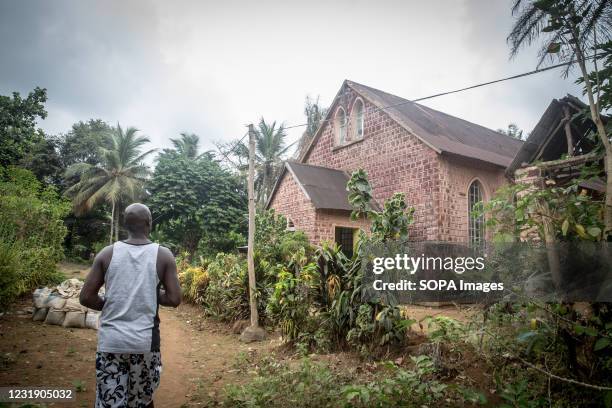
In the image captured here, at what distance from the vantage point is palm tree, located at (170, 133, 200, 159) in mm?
32312

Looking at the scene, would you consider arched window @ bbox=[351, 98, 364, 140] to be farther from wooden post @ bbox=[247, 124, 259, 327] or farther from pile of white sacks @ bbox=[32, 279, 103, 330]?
pile of white sacks @ bbox=[32, 279, 103, 330]

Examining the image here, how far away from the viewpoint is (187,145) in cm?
3244

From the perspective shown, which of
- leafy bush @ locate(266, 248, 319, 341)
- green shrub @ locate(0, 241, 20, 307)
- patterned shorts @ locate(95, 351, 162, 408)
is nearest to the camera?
patterned shorts @ locate(95, 351, 162, 408)

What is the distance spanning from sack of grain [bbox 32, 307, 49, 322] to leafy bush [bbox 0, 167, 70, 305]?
2.27ft

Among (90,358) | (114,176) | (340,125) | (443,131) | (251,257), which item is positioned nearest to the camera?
(90,358)

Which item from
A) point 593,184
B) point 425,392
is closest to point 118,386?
point 425,392

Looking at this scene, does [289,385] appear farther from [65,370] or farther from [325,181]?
[325,181]

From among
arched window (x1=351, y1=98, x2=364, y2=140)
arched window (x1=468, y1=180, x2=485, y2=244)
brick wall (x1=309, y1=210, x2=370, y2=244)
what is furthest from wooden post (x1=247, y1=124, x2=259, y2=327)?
arched window (x1=468, y1=180, x2=485, y2=244)

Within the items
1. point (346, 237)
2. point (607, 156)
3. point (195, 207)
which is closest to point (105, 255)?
point (607, 156)

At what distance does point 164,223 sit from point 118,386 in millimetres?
22985

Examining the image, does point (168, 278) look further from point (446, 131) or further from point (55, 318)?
point (446, 131)

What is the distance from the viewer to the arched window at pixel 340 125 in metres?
16.8

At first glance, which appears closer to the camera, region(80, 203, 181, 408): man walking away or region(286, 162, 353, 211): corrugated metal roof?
region(80, 203, 181, 408): man walking away

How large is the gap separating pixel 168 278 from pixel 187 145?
31.5m
